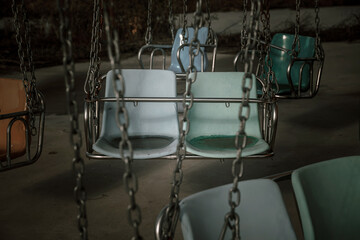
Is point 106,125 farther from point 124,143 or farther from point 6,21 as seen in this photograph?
point 6,21

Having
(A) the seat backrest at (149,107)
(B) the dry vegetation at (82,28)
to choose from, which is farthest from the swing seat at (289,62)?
(B) the dry vegetation at (82,28)

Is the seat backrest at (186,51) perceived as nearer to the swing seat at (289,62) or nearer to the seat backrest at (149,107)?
the swing seat at (289,62)

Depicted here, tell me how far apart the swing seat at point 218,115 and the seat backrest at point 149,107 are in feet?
0.48

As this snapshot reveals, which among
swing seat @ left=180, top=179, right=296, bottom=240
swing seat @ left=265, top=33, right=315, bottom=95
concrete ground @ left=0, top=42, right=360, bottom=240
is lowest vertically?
concrete ground @ left=0, top=42, right=360, bottom=240

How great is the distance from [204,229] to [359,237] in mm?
647

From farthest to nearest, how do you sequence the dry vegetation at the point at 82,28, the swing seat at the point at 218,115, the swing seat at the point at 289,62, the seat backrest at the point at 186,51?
the dry vegetation at the point at 82,28
the seat backrest at the point at 186,51
the swing seat at the point at 289,62
the swing seat at the point at 218,115

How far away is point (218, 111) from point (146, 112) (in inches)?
19.0

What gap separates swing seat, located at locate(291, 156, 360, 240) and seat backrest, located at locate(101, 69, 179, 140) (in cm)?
140

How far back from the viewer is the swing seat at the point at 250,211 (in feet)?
4.59

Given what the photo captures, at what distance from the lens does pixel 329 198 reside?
1.59 meters

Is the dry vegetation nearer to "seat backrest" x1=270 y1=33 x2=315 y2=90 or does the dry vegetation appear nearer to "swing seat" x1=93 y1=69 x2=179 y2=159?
"seat backrest" x1=270 y1=33 x2=315 y2=90

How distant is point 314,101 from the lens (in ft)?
20.1

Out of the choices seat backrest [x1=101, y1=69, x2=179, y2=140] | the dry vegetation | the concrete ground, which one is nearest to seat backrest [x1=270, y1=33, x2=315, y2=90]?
the concrete ground

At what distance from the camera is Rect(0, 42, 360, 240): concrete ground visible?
108 inches
